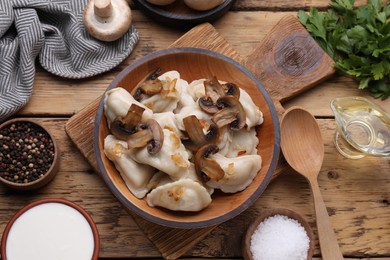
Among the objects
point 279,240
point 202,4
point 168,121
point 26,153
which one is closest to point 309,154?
point 279,240

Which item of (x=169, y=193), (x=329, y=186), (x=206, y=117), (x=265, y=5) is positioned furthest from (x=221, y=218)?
(x=265, y=5)

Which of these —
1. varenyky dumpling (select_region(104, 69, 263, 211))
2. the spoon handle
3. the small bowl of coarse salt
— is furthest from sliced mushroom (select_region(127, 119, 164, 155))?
the spoon handle

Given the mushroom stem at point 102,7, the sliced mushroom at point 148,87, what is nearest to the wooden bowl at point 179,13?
the mushroom stem at point 102,7

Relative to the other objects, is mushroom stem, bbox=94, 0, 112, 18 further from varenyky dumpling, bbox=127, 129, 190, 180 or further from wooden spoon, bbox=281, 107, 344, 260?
wooden spoon, bbox=281, 107, 344, 260

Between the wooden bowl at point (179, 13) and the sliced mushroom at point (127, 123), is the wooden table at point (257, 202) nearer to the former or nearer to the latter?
the wooden bowl at point (179, 13)

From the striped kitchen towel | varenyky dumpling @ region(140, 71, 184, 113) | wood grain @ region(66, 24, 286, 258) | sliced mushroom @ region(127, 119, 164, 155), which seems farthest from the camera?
the striped kitchen towel

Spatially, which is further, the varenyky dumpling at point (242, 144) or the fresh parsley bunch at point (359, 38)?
the fresh parsley bunch at point (359, 38)
